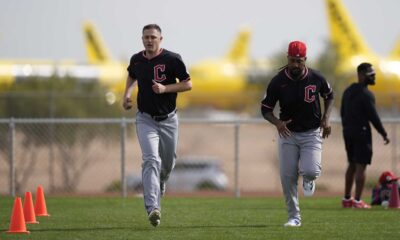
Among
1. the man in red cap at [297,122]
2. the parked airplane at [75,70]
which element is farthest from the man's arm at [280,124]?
the parked airplane at [75,70]

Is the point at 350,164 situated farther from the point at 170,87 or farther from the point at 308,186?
the point at 170,87

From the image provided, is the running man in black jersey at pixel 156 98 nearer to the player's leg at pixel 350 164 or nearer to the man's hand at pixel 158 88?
the man's hand at pixel 158 88

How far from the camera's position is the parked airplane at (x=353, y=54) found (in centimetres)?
4591

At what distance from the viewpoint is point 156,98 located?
11.8 metres

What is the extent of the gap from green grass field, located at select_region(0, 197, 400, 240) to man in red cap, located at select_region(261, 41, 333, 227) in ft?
1.95

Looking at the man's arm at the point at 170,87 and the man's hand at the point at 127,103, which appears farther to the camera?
the man's hand at the point at 127,103

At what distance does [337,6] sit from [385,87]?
759cm

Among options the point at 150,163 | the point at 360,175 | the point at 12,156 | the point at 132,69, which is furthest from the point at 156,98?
the point at 12,156

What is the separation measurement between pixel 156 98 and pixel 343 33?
40401mm

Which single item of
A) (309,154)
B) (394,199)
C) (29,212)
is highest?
(309,154)

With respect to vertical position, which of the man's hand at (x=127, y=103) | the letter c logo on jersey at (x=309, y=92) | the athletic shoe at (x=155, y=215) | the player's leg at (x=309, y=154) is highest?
the letter c logo on jersey at (x=309, y=92)

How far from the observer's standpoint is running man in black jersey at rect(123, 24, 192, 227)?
38.2 feet

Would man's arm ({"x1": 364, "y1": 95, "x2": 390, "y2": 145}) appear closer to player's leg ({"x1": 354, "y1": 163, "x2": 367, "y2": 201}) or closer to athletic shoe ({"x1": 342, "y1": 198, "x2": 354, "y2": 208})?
player's leg ({"x1": 354, "y1": 163, "x2": 367, "y2": 201})

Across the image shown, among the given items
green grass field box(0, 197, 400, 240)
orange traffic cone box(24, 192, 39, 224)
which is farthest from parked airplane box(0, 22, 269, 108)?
orange traffic cone box(24, 192, 39, 224)
